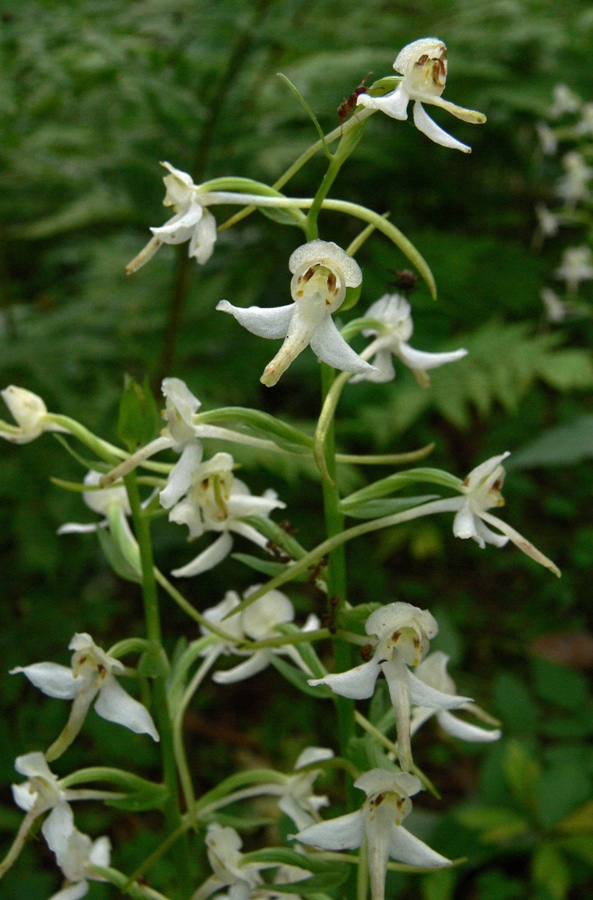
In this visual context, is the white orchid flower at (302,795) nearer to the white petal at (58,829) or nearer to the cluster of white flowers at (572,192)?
the white petal at (58,829)

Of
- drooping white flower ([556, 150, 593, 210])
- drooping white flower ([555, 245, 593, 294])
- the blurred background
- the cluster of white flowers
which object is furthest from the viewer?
drooping white flower ([556, 150, 593, 210])

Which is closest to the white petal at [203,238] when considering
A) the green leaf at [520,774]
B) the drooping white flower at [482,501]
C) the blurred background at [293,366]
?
the drooping white flower at [482,501]

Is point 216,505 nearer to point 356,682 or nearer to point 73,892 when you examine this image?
point 356,682

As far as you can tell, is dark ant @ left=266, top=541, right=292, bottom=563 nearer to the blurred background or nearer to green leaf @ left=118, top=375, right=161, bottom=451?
green leaf @ left=118, top=375, right=161, bottom=451

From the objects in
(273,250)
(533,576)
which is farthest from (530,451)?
(273,250)

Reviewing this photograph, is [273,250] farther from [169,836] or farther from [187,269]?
[169,836]

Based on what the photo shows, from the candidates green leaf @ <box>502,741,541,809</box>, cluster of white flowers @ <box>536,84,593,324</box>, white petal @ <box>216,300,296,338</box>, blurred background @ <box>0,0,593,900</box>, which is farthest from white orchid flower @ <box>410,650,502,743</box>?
cluster of white flowers @ <box>536,84,593,324</box>

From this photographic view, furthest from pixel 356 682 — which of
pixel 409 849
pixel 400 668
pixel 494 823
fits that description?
pixel 494 823
